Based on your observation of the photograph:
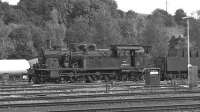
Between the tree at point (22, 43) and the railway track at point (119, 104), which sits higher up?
the tree at point (22, 43)

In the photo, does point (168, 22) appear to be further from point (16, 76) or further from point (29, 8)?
point (16, 76)

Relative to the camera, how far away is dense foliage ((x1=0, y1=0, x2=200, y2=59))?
63.4m

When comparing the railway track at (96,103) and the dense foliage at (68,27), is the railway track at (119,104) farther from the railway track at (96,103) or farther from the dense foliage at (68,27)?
the dense foliage at (68,27)

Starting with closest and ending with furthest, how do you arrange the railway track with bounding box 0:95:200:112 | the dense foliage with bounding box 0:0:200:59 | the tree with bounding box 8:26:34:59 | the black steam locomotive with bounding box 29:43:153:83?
the railway track with bounding box 0:95:200:112 → the black steam locomotive with bounding box 29:43:153:83 → the dense foliage with bounding box 0:0:200:59 → the tree with bounding box 8:26:34:59

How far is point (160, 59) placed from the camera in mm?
36594

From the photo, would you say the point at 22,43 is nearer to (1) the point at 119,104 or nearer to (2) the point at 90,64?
(2) the point at 90,64

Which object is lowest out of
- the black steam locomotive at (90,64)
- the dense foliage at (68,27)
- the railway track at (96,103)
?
the railway track at (96,103)

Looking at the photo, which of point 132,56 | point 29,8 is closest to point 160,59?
point 132,56

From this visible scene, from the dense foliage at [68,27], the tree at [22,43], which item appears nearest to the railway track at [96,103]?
the dense foliage at [68,27]

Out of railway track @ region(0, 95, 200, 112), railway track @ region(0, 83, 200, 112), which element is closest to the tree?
railway track @ region(0, 83, 200, 112)

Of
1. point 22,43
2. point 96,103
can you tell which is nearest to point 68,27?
point 22,43

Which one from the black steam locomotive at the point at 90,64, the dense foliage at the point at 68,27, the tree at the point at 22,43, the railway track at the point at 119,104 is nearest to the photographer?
the railway track at the point at 119,104

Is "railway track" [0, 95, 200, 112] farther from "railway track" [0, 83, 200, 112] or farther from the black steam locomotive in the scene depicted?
the black steam locomotive

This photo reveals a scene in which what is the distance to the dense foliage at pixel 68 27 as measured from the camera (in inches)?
2495
